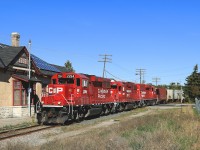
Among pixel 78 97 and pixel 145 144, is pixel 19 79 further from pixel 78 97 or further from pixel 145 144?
pixel 145 144

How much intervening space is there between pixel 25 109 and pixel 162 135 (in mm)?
19748

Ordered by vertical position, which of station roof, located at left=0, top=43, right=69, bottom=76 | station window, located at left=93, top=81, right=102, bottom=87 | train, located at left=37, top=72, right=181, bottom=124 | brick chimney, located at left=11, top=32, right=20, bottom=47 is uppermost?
brick chimney, located at left=11, top=32, right=20, bottom=47

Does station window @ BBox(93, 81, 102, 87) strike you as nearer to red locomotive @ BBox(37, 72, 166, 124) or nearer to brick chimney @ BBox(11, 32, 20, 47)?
red locomotive @ BBox(37, 72, 166, 124)

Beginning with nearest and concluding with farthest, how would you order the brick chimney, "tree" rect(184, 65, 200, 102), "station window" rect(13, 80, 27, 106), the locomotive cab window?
the locomotive cab window, "station window" rect(13, 80, 27, 106), the brick chimney, "tree" rect(184, 65, 200, 102)

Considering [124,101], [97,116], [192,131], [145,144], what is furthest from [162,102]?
→ [145,144]

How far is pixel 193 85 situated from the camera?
78.3m

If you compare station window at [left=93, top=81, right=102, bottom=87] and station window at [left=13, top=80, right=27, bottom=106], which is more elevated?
station window at [left=93, top=81, right=102, bottom=87]

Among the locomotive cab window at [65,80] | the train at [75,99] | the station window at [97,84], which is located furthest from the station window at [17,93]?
the station window at [97,84]

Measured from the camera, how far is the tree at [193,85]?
3039 inches

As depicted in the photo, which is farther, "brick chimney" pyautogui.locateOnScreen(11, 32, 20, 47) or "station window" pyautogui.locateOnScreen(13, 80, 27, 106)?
"brick chimney" pyautogui.locateOnScreen(11, 32, 20, 47)

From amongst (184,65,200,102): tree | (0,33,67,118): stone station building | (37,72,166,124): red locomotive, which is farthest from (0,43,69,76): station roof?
(184,65,200,102): tree

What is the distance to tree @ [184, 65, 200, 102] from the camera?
7719 cm

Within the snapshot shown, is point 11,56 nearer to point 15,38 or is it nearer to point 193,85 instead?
point 15,38

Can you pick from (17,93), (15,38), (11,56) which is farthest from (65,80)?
(15,38)
